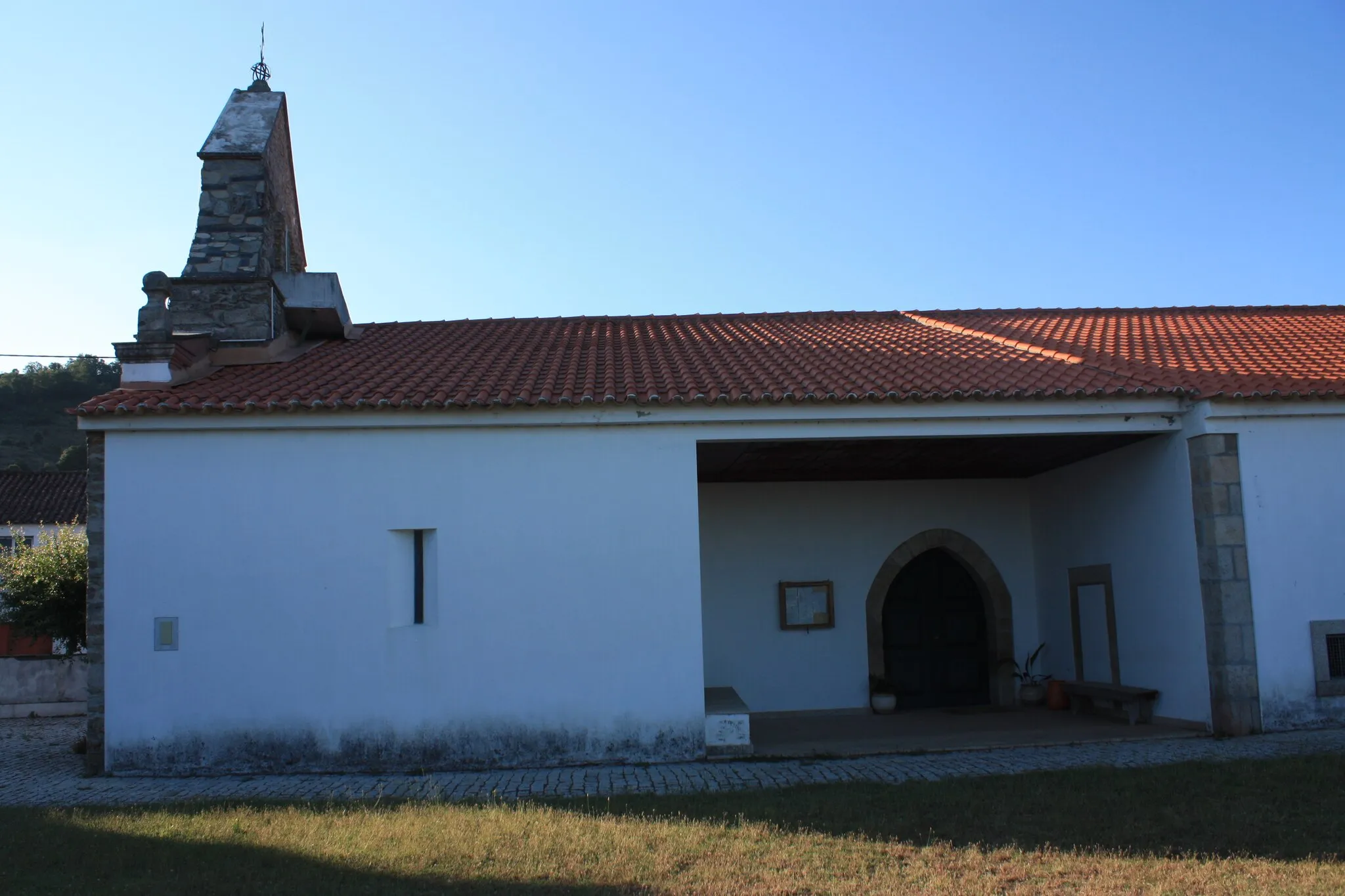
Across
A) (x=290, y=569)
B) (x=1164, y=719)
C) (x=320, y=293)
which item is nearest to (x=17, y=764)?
(x=290, y=569)

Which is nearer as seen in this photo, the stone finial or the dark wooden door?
the stone finial

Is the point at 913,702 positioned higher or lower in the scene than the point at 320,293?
lower

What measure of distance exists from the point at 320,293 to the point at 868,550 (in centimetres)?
725

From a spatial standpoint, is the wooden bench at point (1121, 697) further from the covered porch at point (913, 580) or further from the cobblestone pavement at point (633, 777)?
the cobblestone pavement at point (633, 777)

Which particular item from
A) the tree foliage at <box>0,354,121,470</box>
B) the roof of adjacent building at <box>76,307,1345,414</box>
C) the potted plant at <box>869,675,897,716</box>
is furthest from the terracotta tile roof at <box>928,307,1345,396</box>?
the tree foliage at <box>0,354,121,470</box>

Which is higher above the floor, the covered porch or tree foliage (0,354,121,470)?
tree foliage (0,354,121,470)

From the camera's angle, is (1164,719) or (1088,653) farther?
(1088,653)

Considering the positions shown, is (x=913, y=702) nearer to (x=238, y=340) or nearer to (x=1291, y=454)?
(x=1291, y=454)

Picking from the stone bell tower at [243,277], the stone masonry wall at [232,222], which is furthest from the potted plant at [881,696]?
the stone masonry wall at [232,222]

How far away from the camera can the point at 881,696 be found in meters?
13.0

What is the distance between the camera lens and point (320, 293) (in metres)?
12.5

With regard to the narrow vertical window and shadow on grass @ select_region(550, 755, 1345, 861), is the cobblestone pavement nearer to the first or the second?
shadow on grass @ select_region(550, 755, 1345, 861)

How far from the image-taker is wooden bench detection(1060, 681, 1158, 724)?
10844 millimetres

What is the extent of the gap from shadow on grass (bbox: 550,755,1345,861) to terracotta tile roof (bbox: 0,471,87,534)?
2689 cm
